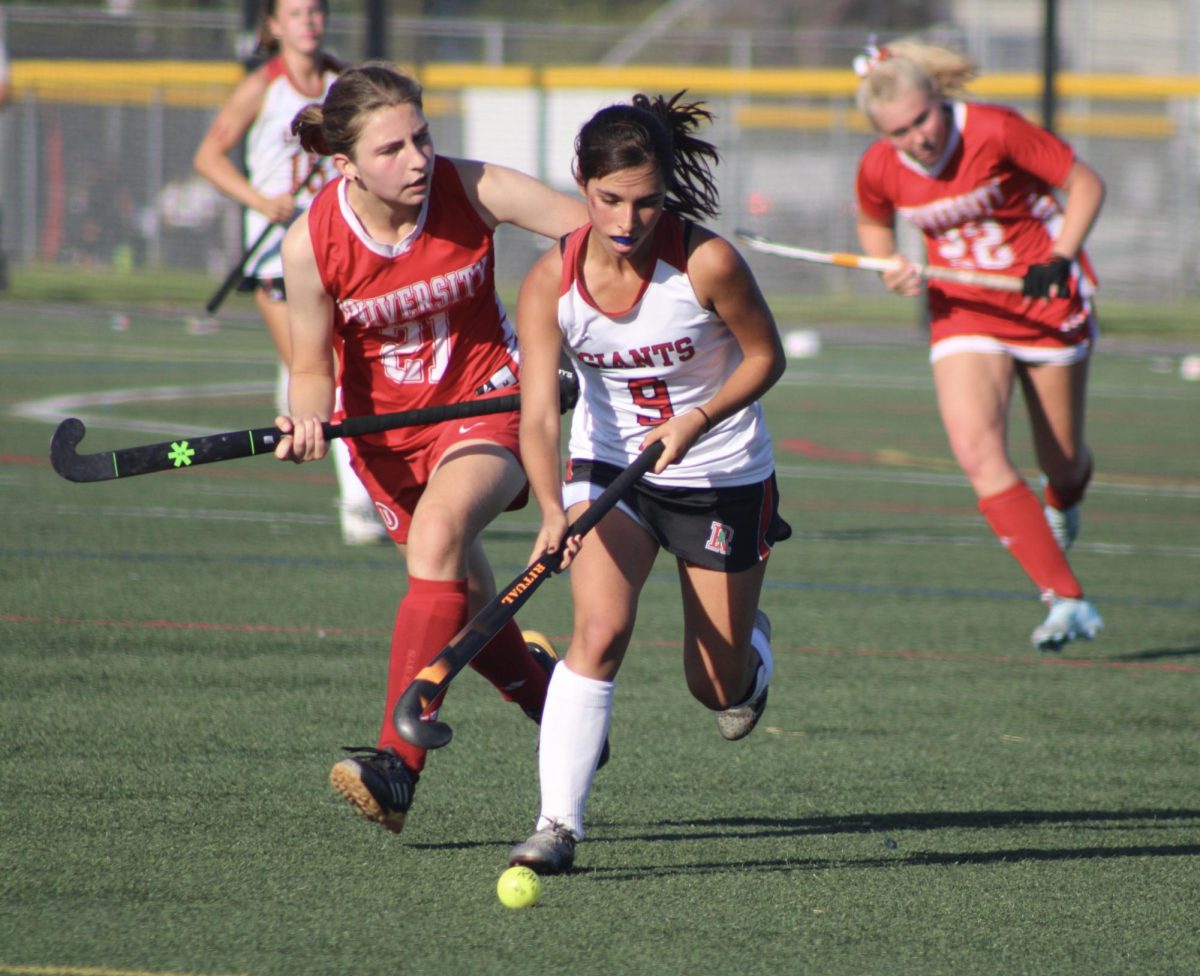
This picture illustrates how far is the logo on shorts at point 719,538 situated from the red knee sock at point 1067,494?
11.0ft

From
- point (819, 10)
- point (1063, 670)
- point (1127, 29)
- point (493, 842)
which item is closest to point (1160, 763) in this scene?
point (1063, 670)

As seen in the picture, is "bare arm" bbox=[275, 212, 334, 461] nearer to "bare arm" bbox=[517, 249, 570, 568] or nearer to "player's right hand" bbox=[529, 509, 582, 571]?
"bare arm" bbox=[517, 249, 570, 568]

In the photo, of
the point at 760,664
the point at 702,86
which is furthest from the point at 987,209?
the point at 702,86

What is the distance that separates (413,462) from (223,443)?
55cm

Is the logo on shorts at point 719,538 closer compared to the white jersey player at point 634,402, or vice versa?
the white jersey player at point 634,402

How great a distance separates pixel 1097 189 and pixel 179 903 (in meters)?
4.57

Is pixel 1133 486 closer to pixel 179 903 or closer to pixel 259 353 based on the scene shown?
pixel 179 903

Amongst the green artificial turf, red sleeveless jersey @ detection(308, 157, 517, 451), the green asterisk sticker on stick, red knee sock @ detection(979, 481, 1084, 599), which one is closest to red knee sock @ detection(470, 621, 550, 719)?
the green artificial turf

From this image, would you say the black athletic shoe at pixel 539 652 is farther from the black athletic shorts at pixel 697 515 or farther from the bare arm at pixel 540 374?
the bare arm at pixel 540 374

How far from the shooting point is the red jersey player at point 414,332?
14.5ft

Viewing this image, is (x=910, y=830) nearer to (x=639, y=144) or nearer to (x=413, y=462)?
(x=413, y=462)

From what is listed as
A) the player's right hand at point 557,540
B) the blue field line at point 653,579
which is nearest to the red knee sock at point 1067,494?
the blue field line at point 653,579

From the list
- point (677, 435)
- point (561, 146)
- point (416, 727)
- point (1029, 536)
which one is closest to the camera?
point (416, 727)

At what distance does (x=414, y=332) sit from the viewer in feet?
15.5
